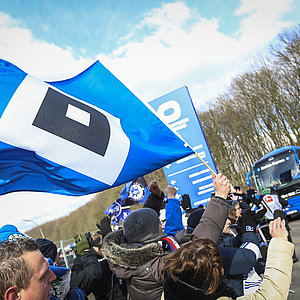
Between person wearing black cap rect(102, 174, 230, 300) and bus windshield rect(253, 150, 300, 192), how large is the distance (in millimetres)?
13234

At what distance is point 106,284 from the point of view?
2934 millimetres

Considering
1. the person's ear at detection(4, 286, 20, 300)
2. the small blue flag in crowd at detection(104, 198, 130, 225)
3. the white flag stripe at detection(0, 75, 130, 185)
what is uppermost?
the white flag stripe at detection(0, 75, 130, 185)

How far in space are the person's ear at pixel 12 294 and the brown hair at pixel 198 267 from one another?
822mm

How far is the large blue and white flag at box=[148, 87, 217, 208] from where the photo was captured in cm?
923

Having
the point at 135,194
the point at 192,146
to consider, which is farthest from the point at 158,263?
the point at 135,194

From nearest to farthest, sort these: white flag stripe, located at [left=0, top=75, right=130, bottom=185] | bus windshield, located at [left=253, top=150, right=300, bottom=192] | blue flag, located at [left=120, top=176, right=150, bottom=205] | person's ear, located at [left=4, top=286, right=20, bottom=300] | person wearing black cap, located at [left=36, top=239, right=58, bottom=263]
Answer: person's ear, located at [left=4, top=286, right=20, bottom=300], person wearing black cap, located at [left=36, top=239, right=58, bottom=263], white flag stripe, located at [left=0, top=75, right=130, bottom=185], blue flag, located at [left=120, top=176, right=150, bottom=205], bus windshield, located at [left=253, top=150, right=300, bottom=192]

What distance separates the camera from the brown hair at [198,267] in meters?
1.72

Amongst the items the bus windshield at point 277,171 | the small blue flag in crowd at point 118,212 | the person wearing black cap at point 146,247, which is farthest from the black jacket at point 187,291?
the bus windshield at point 277,171

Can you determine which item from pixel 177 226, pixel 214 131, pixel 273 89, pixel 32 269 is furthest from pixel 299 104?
pixel 32 269

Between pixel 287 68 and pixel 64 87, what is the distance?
22974 millimetres

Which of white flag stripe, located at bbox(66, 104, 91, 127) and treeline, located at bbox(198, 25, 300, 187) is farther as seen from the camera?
treeline, located at bbox(198, 25, 300, 187)

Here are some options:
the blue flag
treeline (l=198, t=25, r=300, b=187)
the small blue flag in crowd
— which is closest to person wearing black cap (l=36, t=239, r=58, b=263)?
the small blue flag in crowd

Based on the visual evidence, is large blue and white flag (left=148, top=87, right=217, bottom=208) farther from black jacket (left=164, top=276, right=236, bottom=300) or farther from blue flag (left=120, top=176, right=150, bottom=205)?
black jacket (left=164, top=276, right=236, bottom=300)

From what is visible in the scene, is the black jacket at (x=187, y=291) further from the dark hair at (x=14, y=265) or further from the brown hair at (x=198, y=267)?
the dark hair at (x=14, y=265)
